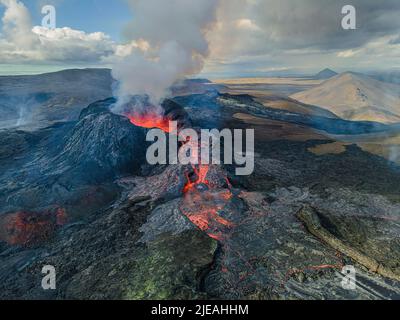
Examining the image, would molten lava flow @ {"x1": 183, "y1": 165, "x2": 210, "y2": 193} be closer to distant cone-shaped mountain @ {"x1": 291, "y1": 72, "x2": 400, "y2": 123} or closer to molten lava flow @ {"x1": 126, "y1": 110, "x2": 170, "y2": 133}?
molten lava flow @ {"x1": 126, "y1": 110, "x2": 170, "y2": 133}

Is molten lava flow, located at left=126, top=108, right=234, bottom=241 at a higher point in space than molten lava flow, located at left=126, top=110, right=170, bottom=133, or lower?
lower

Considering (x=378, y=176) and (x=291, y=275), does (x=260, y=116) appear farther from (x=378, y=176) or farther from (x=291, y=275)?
(x=291, y=275)

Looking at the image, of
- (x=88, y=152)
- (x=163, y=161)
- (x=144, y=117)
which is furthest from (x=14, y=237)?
(x=144, y=117)

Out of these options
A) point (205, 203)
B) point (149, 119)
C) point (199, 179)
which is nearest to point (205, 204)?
point (205, 203)

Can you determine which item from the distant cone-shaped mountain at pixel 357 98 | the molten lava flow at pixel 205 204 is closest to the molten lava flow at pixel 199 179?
the molten lava flow at pixel 205 204

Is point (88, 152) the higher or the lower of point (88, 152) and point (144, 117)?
the lower

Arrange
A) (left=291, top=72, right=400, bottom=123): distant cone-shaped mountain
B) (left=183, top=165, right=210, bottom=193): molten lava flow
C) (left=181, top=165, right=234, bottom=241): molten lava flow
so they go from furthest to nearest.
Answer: (left=291, top=72, right=400, bottom=123): distant cone-shaped mountain → (left=183, top=165, right=210, bottom=193): molten lava flow → (left=181, top=165, right=234, bottom=241): molten lava flow

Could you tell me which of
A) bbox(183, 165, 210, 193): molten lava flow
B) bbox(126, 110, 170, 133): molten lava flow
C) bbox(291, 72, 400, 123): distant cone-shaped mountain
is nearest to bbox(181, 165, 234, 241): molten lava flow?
bbox(183, 165, 210, 193): molten lava flow
